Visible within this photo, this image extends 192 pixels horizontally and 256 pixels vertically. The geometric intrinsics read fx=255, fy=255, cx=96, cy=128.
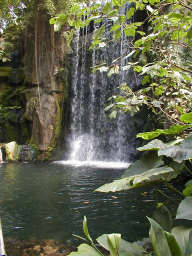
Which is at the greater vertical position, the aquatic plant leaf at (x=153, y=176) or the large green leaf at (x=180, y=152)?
the large green leaf at (x=180, y=152)

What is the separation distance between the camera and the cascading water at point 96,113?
A: 1119 cm

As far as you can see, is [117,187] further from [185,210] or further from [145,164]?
[185,210]

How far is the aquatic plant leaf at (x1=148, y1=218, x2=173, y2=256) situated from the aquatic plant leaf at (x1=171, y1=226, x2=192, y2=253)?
112mm

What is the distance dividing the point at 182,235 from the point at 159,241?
18 cm

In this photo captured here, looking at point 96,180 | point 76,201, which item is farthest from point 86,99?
point 76,201

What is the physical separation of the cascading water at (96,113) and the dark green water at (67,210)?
5713 mm

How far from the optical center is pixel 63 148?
12.1m

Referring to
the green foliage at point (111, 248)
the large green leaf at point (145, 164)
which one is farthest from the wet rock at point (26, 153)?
the green foliage at point (111, 248)

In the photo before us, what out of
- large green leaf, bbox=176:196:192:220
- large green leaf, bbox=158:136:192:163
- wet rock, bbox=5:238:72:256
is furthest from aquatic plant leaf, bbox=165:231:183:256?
wet rock, bbox=5:238:72:256

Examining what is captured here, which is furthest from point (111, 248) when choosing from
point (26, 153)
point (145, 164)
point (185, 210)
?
point (26, 153)

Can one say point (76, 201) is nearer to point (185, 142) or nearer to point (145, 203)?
point (145, 203)

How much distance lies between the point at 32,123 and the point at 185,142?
11.5 metres

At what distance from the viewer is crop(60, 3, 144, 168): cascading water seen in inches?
440

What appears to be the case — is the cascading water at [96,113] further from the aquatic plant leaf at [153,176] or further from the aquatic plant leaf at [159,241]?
the aquatic plant leaf at [159,241]
